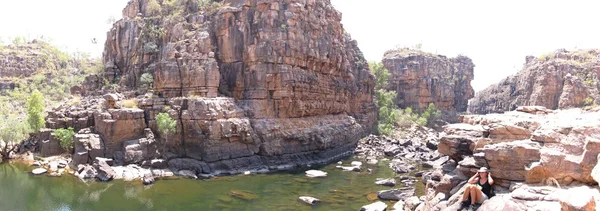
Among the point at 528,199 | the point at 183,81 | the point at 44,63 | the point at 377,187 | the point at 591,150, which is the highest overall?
the point at 44,63

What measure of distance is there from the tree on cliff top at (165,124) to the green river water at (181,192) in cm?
526

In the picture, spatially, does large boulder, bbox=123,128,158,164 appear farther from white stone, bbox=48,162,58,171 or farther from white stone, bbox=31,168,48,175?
white stone, bbox=31,168,48,175

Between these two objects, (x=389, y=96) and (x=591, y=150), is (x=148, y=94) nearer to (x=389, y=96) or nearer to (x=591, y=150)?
(x=591, y=150)

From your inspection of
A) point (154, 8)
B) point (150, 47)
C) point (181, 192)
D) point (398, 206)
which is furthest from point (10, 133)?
point (398, 206)

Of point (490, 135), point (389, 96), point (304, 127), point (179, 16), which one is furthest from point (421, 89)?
point (490, 135)

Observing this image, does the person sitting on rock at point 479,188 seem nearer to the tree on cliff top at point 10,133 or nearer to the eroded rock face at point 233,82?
the eroded rock face at point 233,82

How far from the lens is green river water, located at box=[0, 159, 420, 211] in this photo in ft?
72.7

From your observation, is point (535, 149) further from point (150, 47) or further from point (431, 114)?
point (431, 114)

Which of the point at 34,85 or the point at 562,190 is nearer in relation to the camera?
the point at 562,190

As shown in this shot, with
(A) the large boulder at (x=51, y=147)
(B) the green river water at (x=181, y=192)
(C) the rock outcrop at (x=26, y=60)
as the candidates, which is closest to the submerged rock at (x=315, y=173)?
(B) the green river water at (x=181, y=192)

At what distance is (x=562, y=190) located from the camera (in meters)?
12.2

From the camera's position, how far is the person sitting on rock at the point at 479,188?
13.5 m

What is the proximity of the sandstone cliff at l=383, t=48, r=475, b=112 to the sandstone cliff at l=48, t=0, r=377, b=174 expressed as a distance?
4075 centimetres

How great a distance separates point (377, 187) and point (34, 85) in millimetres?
66128
